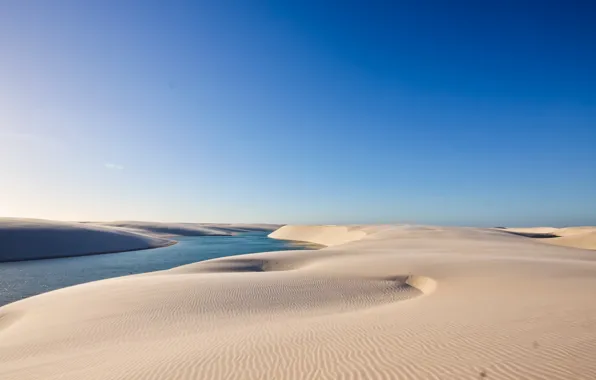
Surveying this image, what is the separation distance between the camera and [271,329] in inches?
308

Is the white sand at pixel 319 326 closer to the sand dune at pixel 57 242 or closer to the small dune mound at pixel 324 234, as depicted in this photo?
the sand dune at pixel 57 242

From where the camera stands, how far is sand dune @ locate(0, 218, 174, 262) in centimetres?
3825

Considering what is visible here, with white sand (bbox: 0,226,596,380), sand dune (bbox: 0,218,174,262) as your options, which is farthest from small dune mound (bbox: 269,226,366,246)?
white sand (bbox: 0,226,596,380)

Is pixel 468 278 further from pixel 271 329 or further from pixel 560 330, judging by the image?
pixel 271 329

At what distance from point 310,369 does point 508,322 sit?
4391 mm

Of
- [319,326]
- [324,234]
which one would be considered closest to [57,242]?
[324,234]

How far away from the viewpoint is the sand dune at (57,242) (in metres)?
38.2

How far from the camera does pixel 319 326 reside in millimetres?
7637

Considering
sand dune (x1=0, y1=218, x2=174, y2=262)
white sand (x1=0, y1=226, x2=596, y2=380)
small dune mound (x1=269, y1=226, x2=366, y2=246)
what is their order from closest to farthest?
white sand (x1=0, y1=226, x2=596, y2=380), sand dune (x1=0, y1=218, x2=174, y2=262), small dune mound (x1=269, y1=226, x2=366, y2=246)

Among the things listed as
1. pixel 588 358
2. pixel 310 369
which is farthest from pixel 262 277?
pixel 588 358

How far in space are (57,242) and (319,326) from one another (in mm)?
46416

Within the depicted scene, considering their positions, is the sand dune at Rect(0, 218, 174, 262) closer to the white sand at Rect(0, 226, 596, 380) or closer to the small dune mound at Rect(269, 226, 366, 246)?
the small dune mound at Rect(269, 226, 366, 246)

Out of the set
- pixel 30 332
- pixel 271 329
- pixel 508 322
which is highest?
pixel 508 322

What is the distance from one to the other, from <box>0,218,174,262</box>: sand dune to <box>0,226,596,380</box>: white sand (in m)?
30.6
